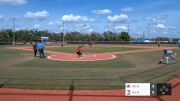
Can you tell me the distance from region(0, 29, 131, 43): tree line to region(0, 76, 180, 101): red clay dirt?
10479cm

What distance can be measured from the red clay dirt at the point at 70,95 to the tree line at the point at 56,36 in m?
105

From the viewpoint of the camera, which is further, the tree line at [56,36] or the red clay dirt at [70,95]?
the tree line at [56,36]

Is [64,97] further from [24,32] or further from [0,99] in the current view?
[24,32]

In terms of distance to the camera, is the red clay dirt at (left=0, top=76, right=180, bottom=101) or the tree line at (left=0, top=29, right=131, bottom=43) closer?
the red clay dirt at (left=0, top=76, right=180, bottom=101)

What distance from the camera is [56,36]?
144875 mm

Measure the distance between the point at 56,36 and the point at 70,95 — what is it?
134955 mm

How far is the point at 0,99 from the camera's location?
10.1 metres

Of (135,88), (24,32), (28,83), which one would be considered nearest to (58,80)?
(28,83)

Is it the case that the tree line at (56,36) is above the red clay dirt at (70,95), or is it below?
above

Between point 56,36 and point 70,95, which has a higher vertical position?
point 56,36

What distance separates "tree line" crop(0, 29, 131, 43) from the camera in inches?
4737

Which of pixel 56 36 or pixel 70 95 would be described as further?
pixel 56 36

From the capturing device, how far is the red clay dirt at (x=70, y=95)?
10242 mm

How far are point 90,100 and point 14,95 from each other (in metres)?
2.70
